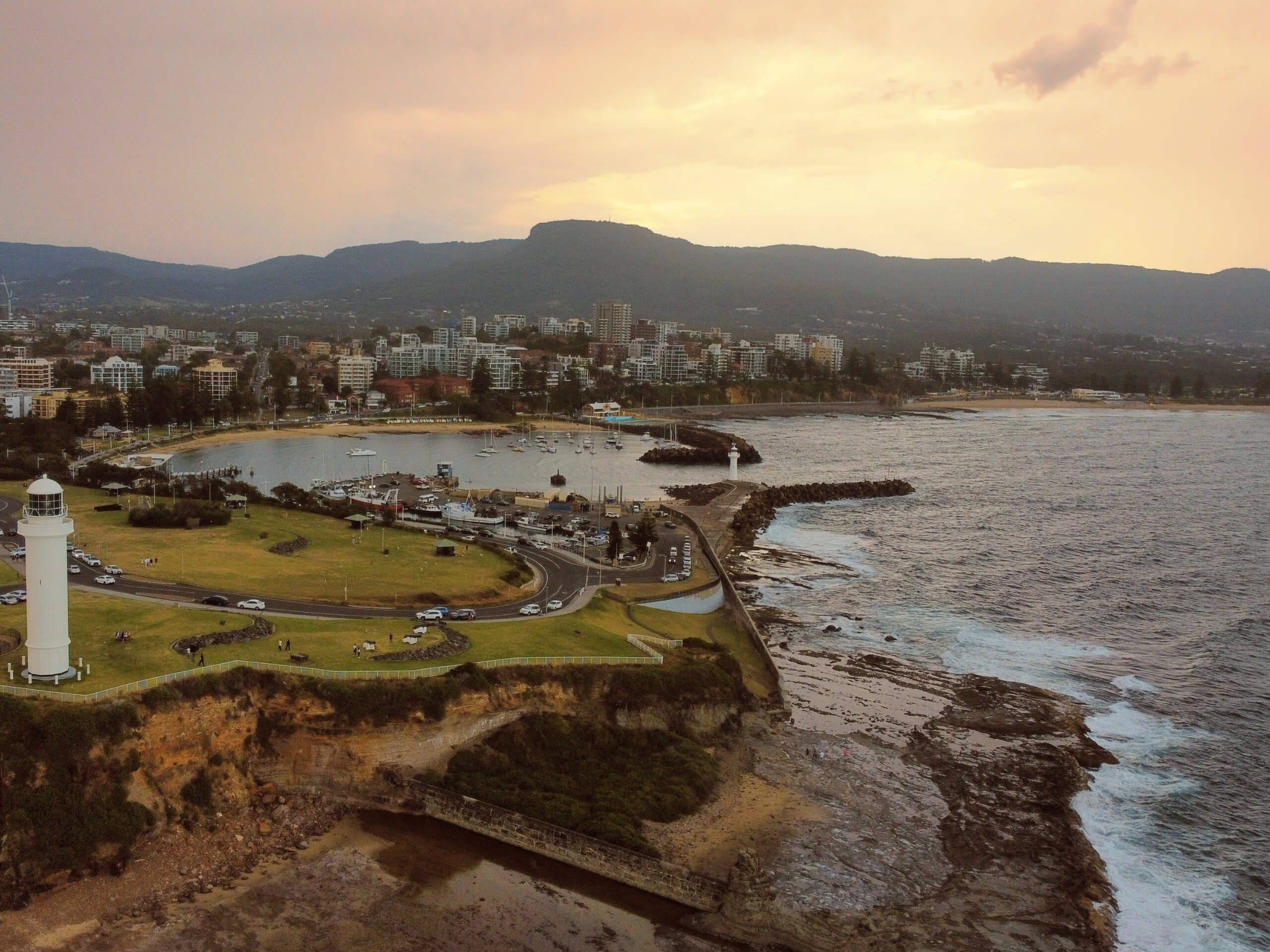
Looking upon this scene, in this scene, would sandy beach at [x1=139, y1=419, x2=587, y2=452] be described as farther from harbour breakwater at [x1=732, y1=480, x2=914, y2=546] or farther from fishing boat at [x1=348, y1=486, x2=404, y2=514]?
harbour breakwater at [x1=732, y1=480, x2=914, y2=546]

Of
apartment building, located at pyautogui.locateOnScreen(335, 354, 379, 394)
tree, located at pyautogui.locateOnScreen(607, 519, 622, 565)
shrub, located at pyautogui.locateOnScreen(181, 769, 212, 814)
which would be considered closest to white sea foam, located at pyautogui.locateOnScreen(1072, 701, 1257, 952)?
shrub, located at pyautogui.locateOnScreen(181, 769, 212, 814)

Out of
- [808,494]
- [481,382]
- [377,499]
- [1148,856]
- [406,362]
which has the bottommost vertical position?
[1148,856]

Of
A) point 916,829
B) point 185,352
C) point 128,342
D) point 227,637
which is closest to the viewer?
point 916,829

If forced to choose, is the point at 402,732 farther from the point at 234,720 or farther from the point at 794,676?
the point at 794,676

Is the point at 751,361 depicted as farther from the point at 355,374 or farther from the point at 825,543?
the point at 825,543

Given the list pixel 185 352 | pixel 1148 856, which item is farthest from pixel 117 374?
pixel 1148 856

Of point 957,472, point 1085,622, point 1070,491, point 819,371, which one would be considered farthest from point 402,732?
point 819,371
